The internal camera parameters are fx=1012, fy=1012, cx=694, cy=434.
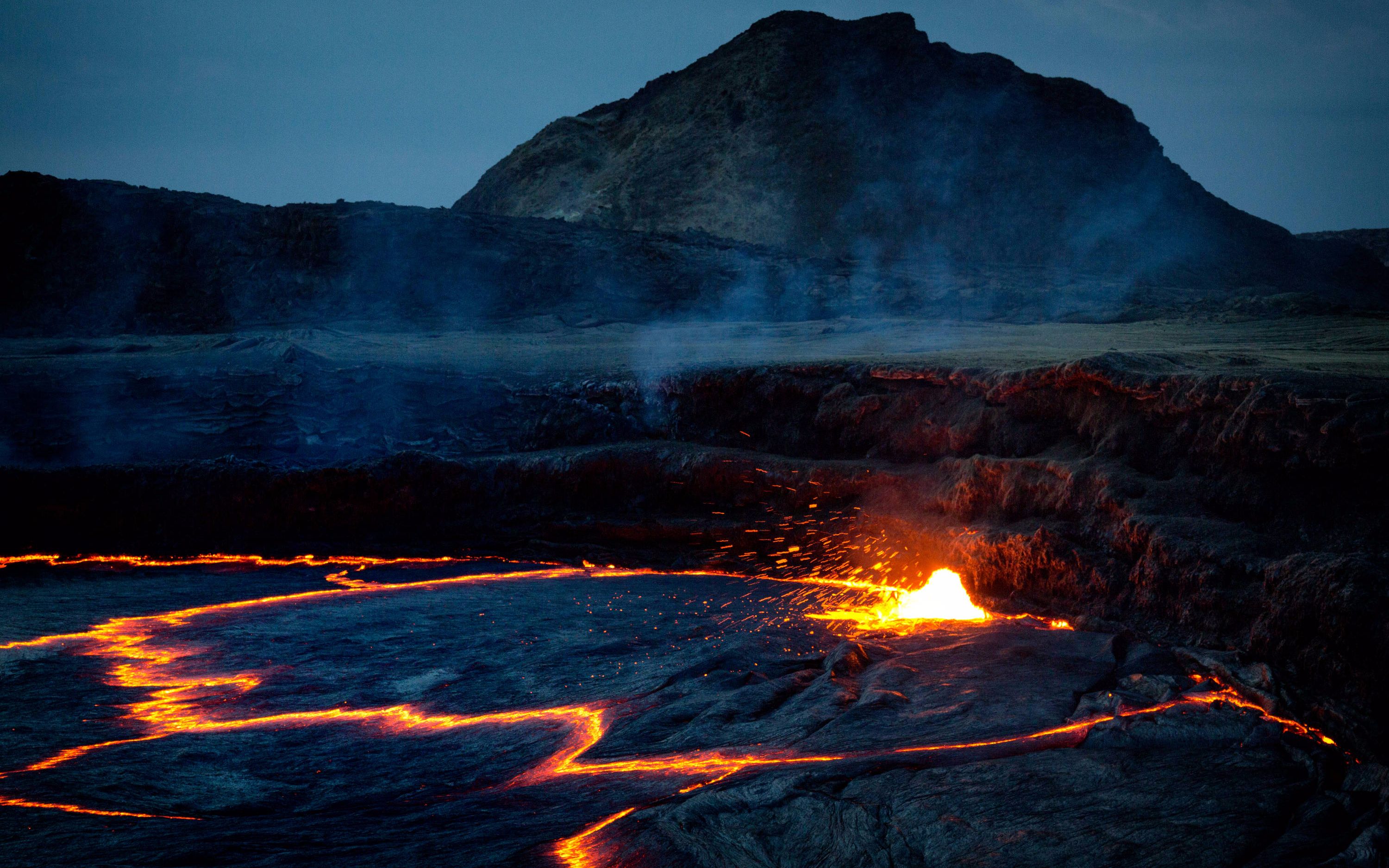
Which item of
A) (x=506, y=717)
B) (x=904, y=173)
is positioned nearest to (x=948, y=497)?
(x=506, y=717)

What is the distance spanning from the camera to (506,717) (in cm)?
479

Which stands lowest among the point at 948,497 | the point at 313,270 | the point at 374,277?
the point at 948,497

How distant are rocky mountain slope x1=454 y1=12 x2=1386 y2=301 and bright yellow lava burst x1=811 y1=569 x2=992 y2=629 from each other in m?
21.7

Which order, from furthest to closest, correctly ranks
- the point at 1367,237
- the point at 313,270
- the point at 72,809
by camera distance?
the point at 1367,237 < the point at 313,270 < the point at 72,809

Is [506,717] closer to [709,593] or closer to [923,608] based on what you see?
[709,593]

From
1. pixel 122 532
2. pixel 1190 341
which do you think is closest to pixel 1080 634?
pixel 1190 341

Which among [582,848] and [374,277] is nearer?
[582,848]

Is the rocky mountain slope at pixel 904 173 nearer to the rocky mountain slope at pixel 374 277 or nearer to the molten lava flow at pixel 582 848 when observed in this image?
the rocky mountain slope at pixel 374 277

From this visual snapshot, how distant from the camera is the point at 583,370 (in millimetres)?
13203

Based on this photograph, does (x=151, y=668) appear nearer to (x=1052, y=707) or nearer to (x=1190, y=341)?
(x=1052, y=707)

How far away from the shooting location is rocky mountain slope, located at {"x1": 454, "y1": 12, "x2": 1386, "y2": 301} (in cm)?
3061

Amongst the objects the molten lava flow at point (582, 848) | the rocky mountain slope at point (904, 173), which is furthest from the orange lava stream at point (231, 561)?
the rocky mountain slope at point (904, 173)

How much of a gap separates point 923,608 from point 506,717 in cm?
299

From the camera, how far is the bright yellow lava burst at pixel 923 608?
20.5 ft
